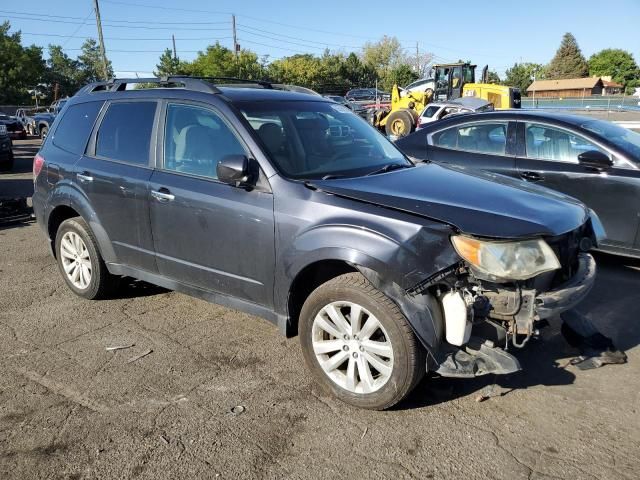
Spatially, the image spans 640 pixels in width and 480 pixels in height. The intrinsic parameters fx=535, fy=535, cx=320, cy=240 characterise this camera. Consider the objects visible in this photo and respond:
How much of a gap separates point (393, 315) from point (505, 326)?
65 centimetres

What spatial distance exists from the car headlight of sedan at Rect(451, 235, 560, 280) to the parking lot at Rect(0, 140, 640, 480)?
88cm

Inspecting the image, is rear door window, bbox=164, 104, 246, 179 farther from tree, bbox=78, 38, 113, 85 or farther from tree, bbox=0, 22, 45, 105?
tree, bbox=78, 38, 113, 85

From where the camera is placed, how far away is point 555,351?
386 cm

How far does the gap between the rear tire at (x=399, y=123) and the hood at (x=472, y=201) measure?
1676 centimetres

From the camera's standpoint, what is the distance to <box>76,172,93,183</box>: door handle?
15.1 feet

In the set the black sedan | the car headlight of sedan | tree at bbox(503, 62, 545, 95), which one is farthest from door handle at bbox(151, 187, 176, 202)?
tree at bbox(503, 62, 545, 95)

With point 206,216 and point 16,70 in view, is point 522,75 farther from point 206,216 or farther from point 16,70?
point 206,216

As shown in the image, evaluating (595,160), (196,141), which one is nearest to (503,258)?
(196,141)

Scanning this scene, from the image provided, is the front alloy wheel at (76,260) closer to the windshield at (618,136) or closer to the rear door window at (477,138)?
the rear door window at (477,138)

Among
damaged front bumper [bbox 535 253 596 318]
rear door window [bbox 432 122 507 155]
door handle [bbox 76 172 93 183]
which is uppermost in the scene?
rear door window [bbox 432 122 507 155]

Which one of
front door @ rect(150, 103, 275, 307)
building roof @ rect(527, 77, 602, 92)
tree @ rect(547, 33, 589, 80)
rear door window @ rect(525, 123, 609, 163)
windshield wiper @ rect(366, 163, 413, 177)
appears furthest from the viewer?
tree @ rect(547, 33, 589, 80)

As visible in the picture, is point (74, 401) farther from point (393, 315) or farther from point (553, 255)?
→ point (553, 255)

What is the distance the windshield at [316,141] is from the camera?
3707 mm

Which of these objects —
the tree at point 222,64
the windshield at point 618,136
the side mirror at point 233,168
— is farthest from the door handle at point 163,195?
the tree at point 222,64
